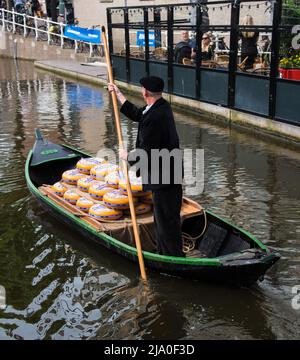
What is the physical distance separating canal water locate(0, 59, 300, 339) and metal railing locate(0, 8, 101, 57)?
14.7 m

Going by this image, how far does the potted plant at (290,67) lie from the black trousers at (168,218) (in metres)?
6.46

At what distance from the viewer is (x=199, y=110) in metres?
14.5

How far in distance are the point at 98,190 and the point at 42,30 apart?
2197cm

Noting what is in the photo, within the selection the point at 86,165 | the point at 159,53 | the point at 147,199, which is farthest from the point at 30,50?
the point at 147,199

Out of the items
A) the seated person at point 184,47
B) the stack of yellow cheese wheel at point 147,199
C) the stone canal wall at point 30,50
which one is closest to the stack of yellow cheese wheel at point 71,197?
the stack of yellow cheese wheel at point 147,199

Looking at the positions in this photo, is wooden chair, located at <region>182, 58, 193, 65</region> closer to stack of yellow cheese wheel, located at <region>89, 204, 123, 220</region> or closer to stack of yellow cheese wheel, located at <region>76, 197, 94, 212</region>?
stack of yellow cheese wheel, located at <region>76, 197, 94, 212</region>

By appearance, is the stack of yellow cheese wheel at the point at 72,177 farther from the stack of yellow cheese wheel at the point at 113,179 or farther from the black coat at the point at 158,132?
the black coat at the point at 158,132

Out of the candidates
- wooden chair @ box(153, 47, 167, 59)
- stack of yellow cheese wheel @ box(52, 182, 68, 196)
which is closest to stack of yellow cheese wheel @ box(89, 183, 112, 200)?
stack of yellow cheese wheel @ box(52, 182, 68, 196)

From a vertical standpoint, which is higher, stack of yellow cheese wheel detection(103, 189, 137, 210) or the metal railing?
the metal railing

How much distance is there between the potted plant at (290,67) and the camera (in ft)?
37.2

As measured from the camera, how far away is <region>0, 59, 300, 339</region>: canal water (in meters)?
5.38

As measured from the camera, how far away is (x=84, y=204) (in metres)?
7.17

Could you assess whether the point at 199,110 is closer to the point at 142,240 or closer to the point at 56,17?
the point at 142,240

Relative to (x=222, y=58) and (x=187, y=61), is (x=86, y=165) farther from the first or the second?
(x=187, y=61)
